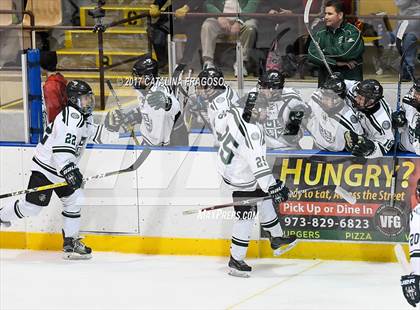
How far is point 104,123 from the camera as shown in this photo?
8867 millimetres

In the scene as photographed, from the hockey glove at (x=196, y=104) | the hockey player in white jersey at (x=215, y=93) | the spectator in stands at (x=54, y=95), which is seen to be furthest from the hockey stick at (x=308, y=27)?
the spectator in stands at (x=54, y=95)

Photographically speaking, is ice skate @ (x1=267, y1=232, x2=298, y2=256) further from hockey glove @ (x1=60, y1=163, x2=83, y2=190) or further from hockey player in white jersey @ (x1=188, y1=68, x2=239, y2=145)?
hockey glove @ (x1=60, y1=163, x2=83, y2=190)

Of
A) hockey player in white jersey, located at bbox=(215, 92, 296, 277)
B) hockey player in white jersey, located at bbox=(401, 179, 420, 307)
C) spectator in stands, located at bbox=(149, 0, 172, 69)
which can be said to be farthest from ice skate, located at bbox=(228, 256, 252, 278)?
hockey player in white jersey, located at bbox=(401, 179, 420, 307)

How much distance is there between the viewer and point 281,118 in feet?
27.7

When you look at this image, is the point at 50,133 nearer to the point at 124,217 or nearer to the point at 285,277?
the point at 124,217

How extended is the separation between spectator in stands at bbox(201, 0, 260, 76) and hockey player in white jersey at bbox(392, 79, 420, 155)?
106 centimetres

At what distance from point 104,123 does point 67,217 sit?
28.6 inches

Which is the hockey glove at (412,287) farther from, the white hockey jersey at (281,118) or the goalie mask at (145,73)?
the goalie mask at (145,73)

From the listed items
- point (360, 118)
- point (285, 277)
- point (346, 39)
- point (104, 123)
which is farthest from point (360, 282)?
point (104, 123)

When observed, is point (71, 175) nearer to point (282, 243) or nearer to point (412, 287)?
point (282, 243)

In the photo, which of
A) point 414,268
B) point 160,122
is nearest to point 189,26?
point 160,122

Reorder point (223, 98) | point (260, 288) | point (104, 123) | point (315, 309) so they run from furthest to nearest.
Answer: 1. point (104, 123)
2. point (223, 98)
3. point (260, 288)
4. point (315, 309)

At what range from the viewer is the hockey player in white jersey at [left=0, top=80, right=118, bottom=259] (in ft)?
27.6

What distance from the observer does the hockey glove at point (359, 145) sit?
8078 millimetres
